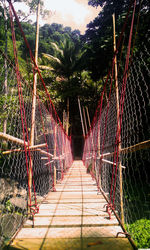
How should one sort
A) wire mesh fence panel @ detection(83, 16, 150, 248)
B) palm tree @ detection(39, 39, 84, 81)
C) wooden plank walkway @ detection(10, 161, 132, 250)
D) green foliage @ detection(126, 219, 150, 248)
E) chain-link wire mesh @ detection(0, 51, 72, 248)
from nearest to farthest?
1. wooden plank walkway @ detection(10, 161, 132, 250)
2. wire mesh fence panel @ detection(83, 16, 150, 248)
3. chain-link wire mesh @ detection(0, 51, 72, 248)
4. green foliage @ detection(126, 219, 150, 248)
5. palm tree @ detection(39, 39, 84, 81)

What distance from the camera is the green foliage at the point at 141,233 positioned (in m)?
2.65

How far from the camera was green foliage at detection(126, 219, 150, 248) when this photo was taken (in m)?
2.65

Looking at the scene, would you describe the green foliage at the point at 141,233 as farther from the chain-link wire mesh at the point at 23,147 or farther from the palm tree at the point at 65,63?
the palm tree at the point at 65,63

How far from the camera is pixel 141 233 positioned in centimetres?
291

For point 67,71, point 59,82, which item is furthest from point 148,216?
point 67,71

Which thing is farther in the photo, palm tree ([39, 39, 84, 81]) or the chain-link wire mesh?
palm tree ([39, 39, 84, 81])

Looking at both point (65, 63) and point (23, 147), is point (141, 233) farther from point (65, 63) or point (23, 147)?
point (65, 63)

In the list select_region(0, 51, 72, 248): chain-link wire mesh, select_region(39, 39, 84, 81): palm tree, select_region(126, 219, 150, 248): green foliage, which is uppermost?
select_region(39, 39, 84, 81): palm tree

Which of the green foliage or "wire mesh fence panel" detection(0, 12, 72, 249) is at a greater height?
"wire mesh fence panel" detection(0, 12, 72, 249)

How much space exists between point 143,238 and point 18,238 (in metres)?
2.51

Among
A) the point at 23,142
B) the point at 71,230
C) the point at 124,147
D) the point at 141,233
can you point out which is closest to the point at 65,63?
the point at 141,233

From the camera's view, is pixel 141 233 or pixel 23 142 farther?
pixel 141 233

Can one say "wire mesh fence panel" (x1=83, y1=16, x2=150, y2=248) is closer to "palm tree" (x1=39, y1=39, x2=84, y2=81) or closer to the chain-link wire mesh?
the chain-link wire mesh

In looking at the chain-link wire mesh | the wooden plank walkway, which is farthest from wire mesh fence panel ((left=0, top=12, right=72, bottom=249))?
the wooden plank walkway
